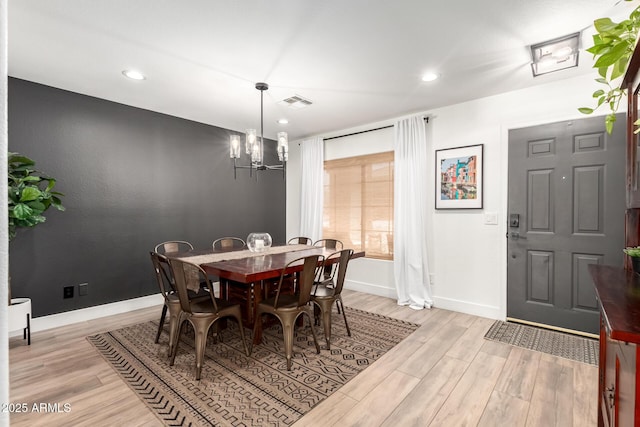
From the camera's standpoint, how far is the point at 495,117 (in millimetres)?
3438

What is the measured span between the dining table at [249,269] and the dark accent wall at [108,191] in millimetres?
1080

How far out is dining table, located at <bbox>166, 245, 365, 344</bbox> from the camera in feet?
7.57

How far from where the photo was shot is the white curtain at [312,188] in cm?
507

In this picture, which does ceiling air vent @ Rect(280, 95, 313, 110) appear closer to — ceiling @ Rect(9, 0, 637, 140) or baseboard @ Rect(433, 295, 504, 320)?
ceiling @ Rect(9, 0, 637, 140)

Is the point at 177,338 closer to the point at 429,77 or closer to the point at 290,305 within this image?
the point at 290,305

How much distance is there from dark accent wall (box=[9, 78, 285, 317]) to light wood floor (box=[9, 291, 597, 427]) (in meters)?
0.71

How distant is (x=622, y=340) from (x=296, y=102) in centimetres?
347

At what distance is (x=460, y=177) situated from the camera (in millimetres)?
3695

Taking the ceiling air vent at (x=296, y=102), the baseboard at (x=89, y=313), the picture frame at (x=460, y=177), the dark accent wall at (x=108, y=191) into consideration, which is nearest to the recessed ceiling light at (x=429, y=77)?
the picture frame at (x=460, y=177)

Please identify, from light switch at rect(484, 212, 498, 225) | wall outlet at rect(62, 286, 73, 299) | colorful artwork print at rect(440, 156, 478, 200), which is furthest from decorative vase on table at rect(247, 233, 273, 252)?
light switch at rect(484, 212, 498, 225)

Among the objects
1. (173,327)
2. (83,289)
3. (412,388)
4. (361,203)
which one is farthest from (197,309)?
(361,203)

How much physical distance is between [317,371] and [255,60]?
264cm

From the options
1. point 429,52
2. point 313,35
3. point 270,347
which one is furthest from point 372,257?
point 313,35

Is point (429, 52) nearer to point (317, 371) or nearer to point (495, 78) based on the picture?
point (495, 78)
